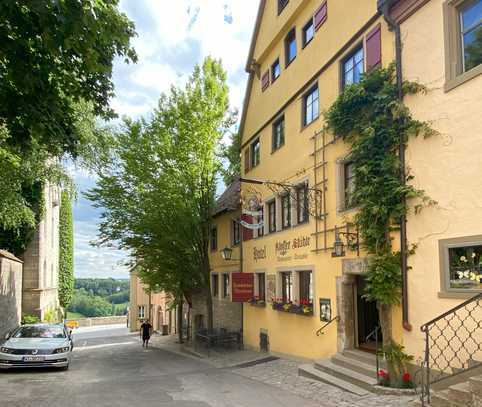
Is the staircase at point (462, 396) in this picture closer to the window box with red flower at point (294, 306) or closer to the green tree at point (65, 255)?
the window box with red flower at point (294, 306)

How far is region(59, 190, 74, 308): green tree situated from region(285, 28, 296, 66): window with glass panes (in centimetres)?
3058

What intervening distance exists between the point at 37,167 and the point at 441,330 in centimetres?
1336

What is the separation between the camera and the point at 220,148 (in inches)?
822

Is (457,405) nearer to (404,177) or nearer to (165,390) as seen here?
(404,177)

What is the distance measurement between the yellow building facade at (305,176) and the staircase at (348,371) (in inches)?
19.6

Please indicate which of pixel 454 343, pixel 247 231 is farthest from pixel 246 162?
pixel 454 343

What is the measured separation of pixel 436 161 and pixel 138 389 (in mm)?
7447

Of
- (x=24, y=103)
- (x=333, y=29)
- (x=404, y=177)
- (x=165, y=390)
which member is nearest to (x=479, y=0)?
(x=404, y=177)

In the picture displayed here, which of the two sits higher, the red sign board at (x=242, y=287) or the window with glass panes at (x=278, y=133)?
the window with glass panes at (x=278, y=133)

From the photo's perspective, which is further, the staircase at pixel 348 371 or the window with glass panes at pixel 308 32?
the window with glass panes at pixel 308 32

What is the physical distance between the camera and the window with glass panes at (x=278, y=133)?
16.3m

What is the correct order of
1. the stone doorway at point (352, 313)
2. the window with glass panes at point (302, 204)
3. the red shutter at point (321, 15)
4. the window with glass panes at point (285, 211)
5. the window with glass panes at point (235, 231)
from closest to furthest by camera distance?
the stone doorway at point (352, 313), the red shutter at point (321, 15), the window with glass panes at point (302, 204), the window with glass panes at point (285, 211), the window with glass panes at point (235, 231)

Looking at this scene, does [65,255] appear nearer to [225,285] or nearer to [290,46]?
[225,285]

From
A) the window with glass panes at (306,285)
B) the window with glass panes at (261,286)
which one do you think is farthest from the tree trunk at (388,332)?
the window with glass panes at (261,286)
